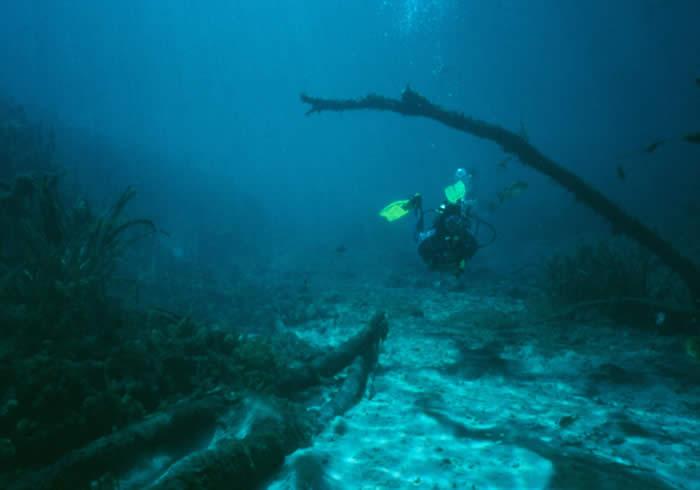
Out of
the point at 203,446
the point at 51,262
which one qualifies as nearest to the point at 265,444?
the point at 203,446

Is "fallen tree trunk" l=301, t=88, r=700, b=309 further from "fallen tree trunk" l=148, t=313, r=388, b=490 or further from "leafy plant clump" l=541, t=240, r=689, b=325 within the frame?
"fallen tree trunk" l=148, t=313, r=388, b=490

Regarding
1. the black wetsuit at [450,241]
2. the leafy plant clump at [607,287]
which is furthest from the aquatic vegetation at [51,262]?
the leafy plant clump at [607,287]

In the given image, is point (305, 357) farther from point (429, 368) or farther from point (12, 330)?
point (12, 330)

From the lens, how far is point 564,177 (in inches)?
274

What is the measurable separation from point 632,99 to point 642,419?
123m

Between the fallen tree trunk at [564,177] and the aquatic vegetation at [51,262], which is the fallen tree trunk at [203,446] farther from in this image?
the fallen tree trunk at [564,177]

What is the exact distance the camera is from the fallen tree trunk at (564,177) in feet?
21.5

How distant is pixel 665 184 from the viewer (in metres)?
32.7

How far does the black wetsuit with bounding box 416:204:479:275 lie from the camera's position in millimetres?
7816

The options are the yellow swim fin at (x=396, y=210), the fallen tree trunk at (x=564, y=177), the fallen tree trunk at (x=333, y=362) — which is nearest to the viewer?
the fallen tree trunk at (x=333, y=362)

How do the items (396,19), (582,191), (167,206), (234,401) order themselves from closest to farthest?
(234,401) → (582,191) → (167,206) → (396,19)

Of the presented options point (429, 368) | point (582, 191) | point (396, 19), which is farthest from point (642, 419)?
point (396, 19)

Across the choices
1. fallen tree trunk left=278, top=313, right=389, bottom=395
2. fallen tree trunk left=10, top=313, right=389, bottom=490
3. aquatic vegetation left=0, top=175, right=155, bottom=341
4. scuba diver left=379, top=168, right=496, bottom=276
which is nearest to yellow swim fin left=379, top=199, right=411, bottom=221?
scuba diver left=379, top=168, right=496, bottom=276

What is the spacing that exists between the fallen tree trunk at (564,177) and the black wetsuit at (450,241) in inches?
62.5
